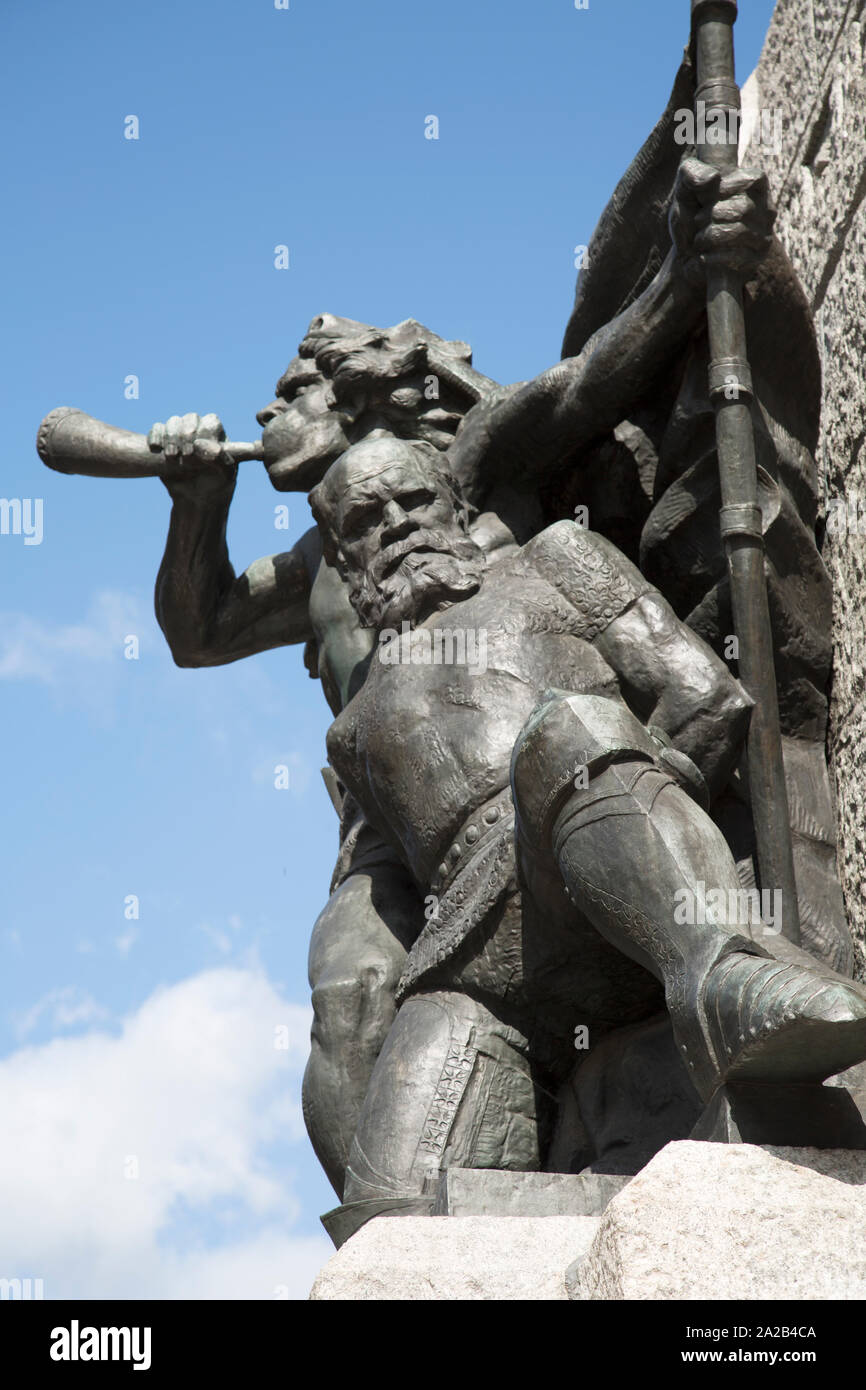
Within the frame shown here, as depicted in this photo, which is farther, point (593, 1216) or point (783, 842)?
point (783, 842)

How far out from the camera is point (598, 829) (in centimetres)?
322

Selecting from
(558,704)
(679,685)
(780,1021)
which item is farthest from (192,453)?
(780,1021)

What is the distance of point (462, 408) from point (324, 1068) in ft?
6.36

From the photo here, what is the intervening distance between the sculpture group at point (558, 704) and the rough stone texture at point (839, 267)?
0.09 meters

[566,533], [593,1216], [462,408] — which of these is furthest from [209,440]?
[593,1216]

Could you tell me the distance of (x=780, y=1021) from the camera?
2.63m

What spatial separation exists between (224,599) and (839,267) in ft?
6.43

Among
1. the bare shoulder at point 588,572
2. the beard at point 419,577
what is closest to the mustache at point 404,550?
the beard at point 419,577

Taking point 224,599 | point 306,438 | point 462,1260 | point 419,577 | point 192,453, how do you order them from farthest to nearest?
point 224,599 < point 306,438 < point 192,453 < point 419,577 < point 462,1260

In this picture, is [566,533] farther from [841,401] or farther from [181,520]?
[181,520]

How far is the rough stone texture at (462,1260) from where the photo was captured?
284 cm

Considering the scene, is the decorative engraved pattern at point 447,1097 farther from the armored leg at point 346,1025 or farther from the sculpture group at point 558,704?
the armored leg at point 346,1025

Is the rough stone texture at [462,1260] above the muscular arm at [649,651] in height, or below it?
below

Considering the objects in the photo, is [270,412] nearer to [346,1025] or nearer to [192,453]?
[192,453]
